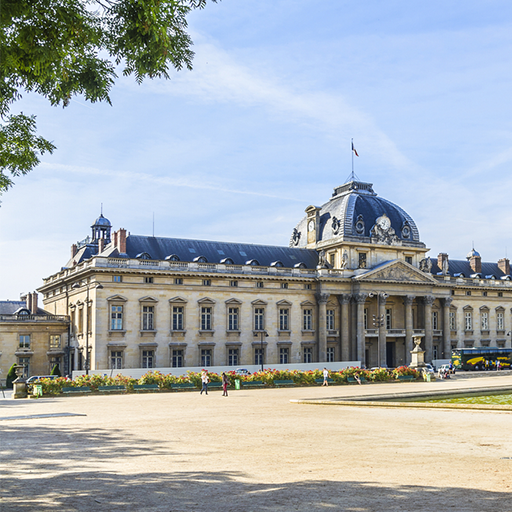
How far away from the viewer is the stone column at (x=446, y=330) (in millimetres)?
Answer: 82375

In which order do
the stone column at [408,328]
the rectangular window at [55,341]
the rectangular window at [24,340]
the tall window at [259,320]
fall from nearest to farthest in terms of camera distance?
the rectangular window at [24,340]
the rectangular window at [55,341]
the tall window at [259,320]
the stone column at [408,328]

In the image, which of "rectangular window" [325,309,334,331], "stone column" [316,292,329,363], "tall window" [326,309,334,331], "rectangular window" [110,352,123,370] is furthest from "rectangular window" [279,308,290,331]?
"rectangular window" [110,352,123,370]

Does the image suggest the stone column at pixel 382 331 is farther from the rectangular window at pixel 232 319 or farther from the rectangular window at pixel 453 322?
the rectangular window at pixel 232 319

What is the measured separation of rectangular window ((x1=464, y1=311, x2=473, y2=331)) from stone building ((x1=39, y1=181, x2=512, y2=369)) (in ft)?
0.57

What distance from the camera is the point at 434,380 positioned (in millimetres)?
56594

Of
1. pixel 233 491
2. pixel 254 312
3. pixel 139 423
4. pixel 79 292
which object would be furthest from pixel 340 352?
pixel 233 491

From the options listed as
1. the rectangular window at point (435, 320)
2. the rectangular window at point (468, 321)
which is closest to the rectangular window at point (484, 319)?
the rectangular window at point (468, 321)

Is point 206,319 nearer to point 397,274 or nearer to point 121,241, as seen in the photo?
point 121,241

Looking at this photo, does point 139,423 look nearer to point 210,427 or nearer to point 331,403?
point 210,427

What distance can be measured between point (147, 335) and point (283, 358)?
16.5 m

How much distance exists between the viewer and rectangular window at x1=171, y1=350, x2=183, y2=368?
6600 centimetres

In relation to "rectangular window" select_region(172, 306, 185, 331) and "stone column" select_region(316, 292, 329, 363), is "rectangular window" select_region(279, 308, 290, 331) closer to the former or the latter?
"stone column" select_region(316, 292, 329, 363)

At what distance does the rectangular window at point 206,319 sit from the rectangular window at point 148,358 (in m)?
6.26

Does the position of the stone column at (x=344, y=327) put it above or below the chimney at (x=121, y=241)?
below
